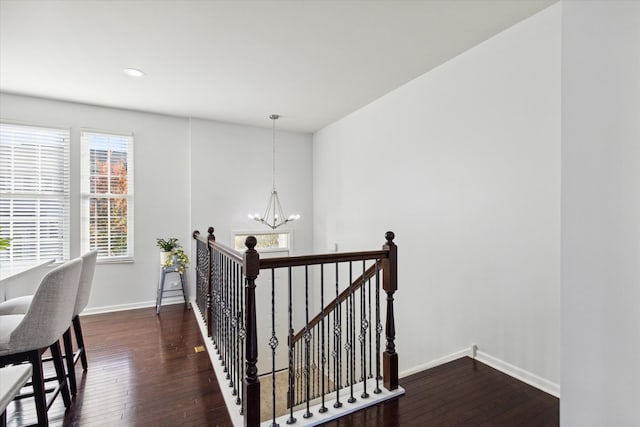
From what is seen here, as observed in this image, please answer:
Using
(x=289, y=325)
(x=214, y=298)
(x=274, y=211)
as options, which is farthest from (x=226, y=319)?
(x=274, y=211)

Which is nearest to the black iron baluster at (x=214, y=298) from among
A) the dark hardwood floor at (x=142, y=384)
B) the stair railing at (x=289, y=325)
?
the stair railing at (x=289, y=325)

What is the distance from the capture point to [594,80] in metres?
1.34

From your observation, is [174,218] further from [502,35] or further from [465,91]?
[502,35]

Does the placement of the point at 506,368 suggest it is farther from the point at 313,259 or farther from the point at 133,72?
the point at 133,72

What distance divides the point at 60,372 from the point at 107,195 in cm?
293

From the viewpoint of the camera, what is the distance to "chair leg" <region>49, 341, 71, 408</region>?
6.91 ft

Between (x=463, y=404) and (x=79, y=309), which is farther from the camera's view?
(x=79, y=309)

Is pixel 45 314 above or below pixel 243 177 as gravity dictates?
below

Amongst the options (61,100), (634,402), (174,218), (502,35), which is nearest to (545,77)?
(502,35)

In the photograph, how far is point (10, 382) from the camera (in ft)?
2.66

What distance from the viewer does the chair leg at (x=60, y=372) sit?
2.11 m

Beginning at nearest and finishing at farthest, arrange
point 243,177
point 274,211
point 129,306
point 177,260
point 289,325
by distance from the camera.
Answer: point 289,325 → point 177,260 → point 129,306 → point 243,177 → point 274,211

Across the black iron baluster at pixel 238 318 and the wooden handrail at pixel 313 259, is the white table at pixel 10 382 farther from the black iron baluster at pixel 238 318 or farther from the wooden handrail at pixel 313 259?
the black iron baluster at pixel 238 318

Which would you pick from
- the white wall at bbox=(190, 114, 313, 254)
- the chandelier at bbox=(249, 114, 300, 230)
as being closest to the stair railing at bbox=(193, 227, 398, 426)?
the white wall at bbox=(190, 114, 313, 254)
